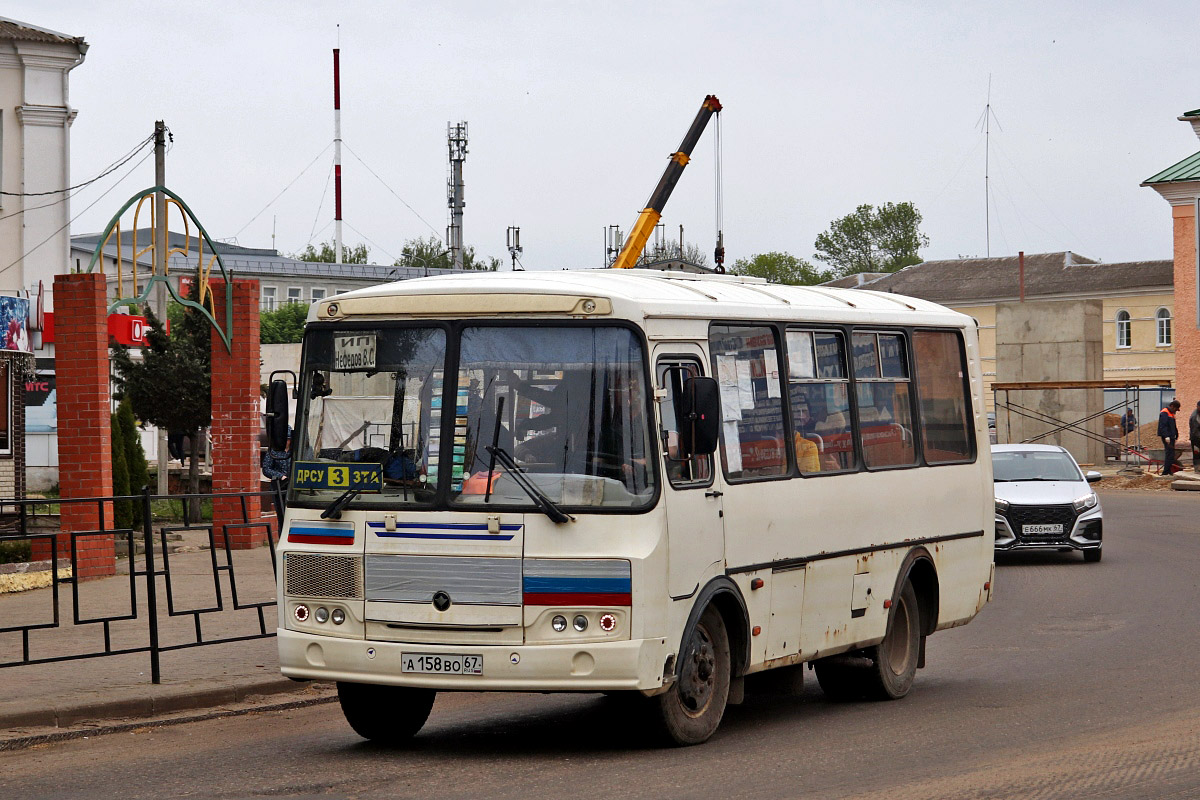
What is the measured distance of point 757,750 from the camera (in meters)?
8.76

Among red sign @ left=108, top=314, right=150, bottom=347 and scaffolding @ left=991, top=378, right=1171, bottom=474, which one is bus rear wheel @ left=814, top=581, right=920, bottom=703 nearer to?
red sign @ left=108, top=314, right=150, bottom=347

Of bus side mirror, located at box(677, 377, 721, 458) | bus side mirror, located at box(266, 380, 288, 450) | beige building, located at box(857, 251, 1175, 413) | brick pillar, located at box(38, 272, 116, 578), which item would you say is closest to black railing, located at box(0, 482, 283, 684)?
bus side mirror, located at box(266, 380, 288, 450)

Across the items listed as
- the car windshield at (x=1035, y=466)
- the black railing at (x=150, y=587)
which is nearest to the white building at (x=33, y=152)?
the car windshield at (x=1035, y=466)

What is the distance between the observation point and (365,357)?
8.81 meters

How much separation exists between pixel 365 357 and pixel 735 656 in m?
2.67

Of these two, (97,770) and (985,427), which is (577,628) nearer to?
(97,770)

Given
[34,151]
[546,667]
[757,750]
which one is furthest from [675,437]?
[34,151]

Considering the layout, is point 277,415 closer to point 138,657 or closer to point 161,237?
point 138,657

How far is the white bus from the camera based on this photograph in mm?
8211

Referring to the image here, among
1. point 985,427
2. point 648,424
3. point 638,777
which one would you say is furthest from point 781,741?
point 985,427

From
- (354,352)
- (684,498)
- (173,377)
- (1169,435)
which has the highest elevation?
(173,377)

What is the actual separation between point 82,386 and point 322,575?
1074cm

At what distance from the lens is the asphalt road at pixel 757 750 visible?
769cm

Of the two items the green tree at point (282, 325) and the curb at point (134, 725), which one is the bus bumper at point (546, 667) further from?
the green tree at point (282, 325)
